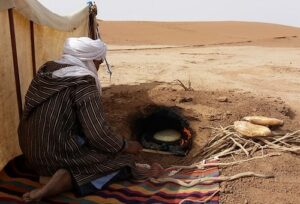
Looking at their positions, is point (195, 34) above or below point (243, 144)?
below

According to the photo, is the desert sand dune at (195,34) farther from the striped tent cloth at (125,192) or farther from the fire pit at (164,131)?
the striped tent cloth at (125,192)

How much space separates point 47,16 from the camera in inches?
182

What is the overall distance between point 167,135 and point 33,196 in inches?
91.7

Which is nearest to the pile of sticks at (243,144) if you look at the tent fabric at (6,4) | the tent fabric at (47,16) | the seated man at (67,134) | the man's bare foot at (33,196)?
the seated man at (67,134)

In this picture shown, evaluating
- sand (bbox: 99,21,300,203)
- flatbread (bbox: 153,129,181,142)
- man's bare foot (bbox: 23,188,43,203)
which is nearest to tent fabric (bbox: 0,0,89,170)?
man's bare foot (bbox: 23,188,43,203)

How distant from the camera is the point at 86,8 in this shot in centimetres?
612

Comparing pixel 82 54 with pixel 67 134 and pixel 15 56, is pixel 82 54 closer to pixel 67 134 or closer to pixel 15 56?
pixel 67 134

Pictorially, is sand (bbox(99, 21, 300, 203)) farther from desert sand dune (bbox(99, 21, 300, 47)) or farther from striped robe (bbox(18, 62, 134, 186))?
desert sand dune (bbox(99, 21, 300, 47))

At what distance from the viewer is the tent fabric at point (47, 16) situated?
4066 mm

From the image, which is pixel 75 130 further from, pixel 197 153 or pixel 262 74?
pixel 262 74

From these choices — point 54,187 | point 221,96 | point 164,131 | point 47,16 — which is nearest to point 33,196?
point 54,187

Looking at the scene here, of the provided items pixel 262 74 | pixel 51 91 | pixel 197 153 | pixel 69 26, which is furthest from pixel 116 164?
pixel 262 74

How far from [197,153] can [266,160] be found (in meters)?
0.81

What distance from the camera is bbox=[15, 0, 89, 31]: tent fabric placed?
4.07 m
